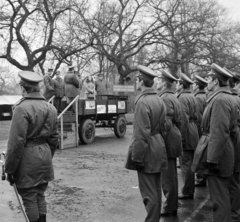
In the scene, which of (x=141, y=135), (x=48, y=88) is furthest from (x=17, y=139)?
(x=48, y=88)

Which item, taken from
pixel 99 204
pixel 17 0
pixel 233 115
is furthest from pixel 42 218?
pixel 17 0

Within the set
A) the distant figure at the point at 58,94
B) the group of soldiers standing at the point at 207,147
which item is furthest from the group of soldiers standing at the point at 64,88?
the group of soldiers standing at the point at 207,147

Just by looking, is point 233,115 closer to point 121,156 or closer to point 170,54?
point 121,156

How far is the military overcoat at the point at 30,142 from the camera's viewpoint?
12.6ft

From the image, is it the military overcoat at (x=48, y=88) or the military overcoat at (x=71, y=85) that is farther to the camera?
the military overcoat at (x=48, y=88)

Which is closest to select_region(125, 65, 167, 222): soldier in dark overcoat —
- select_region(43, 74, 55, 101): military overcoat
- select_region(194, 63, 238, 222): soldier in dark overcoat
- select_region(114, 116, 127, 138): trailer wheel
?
select_region(194, 63, 238, 222): soldier in dark overcoat

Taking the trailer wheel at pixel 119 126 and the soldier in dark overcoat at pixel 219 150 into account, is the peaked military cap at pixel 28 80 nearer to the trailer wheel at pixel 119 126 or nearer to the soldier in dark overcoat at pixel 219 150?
the soldier in dark overcoat at pixel 219 150

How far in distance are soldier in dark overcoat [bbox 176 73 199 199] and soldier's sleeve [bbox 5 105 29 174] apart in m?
3.08

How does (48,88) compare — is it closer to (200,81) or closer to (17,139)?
(200,81)

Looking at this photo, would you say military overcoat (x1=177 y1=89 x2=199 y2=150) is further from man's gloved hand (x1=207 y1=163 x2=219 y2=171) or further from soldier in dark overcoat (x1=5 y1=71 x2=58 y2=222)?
soldier in dark overcoat (x1=5 y1=71 x2=58 y2=222)

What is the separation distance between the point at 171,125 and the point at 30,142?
2.26 m

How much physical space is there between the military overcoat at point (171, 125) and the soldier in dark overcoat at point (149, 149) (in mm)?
834

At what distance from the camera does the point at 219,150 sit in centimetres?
412

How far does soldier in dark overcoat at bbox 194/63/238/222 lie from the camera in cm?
412
